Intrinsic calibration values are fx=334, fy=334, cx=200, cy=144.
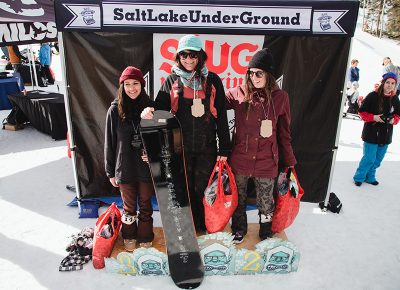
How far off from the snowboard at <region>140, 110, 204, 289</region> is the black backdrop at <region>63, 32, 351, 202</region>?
101cm

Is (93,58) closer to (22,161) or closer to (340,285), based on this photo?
(22,161)

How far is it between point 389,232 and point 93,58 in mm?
3664

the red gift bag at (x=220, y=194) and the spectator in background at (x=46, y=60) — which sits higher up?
the spectator in background at (x=46, y=60)

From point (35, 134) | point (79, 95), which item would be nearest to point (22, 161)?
point (35, 134)

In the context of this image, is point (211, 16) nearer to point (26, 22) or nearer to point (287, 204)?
point (287, 204)

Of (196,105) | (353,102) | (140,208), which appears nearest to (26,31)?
(140,208)

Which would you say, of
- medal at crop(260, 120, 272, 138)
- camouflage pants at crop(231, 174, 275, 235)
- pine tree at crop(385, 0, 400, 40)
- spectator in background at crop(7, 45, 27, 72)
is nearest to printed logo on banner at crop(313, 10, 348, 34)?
medal at crop(260, 120, 272, 138)

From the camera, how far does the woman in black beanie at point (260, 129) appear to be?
2666 millimetres

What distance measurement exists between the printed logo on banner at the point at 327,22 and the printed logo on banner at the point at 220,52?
545 millimetres

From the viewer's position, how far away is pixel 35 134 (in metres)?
6.57

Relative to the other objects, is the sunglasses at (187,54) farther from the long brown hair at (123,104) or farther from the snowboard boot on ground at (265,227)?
the snowboard boot on ground at (265,227)

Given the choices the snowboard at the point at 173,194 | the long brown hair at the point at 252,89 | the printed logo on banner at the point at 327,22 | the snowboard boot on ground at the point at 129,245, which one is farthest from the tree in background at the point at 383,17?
the snowboard boot on ground at the point at 129,245

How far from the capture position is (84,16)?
3.15 m

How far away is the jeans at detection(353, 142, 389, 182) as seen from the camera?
4469 mm
